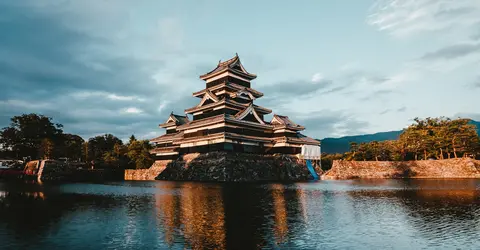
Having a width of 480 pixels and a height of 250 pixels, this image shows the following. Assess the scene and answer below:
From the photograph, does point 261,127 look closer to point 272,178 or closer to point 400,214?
point 272,178

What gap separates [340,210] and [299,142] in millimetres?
38880

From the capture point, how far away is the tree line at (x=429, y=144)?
5341 cm

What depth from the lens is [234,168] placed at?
142 feet

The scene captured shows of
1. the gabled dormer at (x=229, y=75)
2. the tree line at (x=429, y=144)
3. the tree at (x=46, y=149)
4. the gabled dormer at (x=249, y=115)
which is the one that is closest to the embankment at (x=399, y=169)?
the tree line at (x=429, y=144)

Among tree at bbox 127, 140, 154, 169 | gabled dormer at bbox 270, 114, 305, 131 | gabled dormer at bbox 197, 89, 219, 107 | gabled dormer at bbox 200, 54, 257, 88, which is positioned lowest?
tree at bbox 127, 140, 154, 169

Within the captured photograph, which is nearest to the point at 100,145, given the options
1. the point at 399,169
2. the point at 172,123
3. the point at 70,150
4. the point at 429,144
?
the point at 70,150

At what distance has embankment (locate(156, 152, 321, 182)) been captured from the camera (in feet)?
141

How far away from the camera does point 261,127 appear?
52250 millimetres

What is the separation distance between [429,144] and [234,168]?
36.8m

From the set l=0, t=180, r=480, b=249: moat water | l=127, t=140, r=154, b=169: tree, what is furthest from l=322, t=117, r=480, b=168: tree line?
l=0, t=180, r=480, b=249: moat water

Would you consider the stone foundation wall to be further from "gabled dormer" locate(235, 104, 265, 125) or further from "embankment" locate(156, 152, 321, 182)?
"gabled dormer" locate(235, 104, 265, 125)

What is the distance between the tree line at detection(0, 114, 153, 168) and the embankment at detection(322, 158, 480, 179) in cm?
3798

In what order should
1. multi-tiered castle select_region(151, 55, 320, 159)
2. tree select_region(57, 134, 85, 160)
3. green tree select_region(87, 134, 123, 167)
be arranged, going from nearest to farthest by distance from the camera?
multi-tiered castle select_region(151, 55, 320, 159) < tree select_region(57, 134, 85, 160) < green tree select_region(87, 134, 123, 167)

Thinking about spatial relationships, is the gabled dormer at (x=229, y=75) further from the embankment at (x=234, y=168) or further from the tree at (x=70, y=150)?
the tree at (x=70, y=150)
